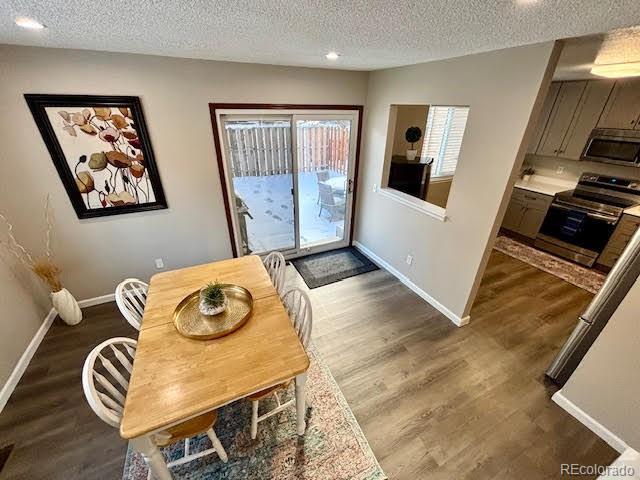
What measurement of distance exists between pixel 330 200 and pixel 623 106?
3.75 m

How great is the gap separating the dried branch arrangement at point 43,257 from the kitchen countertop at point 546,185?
598cm

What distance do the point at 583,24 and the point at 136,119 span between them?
125 inches

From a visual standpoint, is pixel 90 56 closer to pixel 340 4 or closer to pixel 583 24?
pixel 340 4

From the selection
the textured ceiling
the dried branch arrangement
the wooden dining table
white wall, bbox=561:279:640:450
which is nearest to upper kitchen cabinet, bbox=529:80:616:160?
the textured ceiling

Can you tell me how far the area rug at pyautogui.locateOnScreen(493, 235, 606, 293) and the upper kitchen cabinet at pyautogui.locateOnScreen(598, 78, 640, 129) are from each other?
1.80 metres

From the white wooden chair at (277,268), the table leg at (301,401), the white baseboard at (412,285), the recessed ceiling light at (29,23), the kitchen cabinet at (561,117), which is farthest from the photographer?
the kitchen cabinet at (561,117)

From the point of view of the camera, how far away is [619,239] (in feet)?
10.6

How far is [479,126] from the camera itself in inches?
84.0

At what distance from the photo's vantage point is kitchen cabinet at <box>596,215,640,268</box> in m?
3.11

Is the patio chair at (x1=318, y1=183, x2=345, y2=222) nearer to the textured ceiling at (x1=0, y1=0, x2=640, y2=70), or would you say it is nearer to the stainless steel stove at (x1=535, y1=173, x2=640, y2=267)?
the textured ceiling at (x1=0, y1=0, x2=640, y2=70)

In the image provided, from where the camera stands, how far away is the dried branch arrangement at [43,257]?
2.27 meters

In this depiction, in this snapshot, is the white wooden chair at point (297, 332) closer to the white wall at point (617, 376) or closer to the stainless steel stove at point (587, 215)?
the white wall at point (617, 376)

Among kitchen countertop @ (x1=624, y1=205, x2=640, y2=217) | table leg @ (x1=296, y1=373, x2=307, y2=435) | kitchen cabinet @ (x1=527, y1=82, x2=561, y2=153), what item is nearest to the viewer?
table leg @ (x1=296, y1=373, x2=307, y2=435)

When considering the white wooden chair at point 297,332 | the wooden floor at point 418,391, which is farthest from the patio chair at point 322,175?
the white wooden chair at point 297,332
